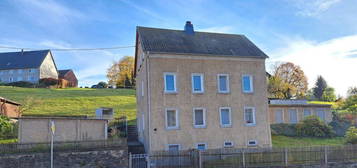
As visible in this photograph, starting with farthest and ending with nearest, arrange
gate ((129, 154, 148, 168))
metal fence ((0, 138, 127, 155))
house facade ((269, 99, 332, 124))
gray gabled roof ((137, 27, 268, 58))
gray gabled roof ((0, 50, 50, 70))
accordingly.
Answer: gray gabled roof ((0, 50, 50, 70)) → house facade ((269, 99, 332, 124)) → gray gabled roof ((137, 27, 268, 58)) → gate ((129, 154, 148, 168)) → metal fence ((0, 138, 127, 155))

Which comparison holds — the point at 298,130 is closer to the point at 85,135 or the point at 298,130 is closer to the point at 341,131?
the point at 341,131

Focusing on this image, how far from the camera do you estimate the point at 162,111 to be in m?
20.0

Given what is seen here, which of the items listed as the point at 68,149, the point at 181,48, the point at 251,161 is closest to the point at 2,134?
the point at 68,149

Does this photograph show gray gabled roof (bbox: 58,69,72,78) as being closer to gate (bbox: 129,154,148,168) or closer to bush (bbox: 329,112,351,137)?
gate (bbox: 129,154,148,168)

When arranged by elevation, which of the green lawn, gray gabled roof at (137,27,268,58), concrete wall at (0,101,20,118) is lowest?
the green lawn

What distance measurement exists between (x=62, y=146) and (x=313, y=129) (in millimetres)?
23924

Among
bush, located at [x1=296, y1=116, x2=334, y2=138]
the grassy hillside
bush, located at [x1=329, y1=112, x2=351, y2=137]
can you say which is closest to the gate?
the grassy hillside

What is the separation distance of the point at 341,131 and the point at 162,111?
22.1 meters

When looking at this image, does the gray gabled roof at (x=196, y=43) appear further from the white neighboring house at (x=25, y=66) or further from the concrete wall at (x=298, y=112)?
the white neighboring house at (x=25, y=66)

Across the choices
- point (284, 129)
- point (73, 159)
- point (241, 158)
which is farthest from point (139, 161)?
point (284, 129)

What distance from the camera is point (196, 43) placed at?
23141 mm

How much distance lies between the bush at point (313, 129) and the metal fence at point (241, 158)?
1173 centimetres

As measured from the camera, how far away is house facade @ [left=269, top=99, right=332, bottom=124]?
30630 mm

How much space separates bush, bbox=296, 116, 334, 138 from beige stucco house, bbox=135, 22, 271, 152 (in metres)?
8.34
